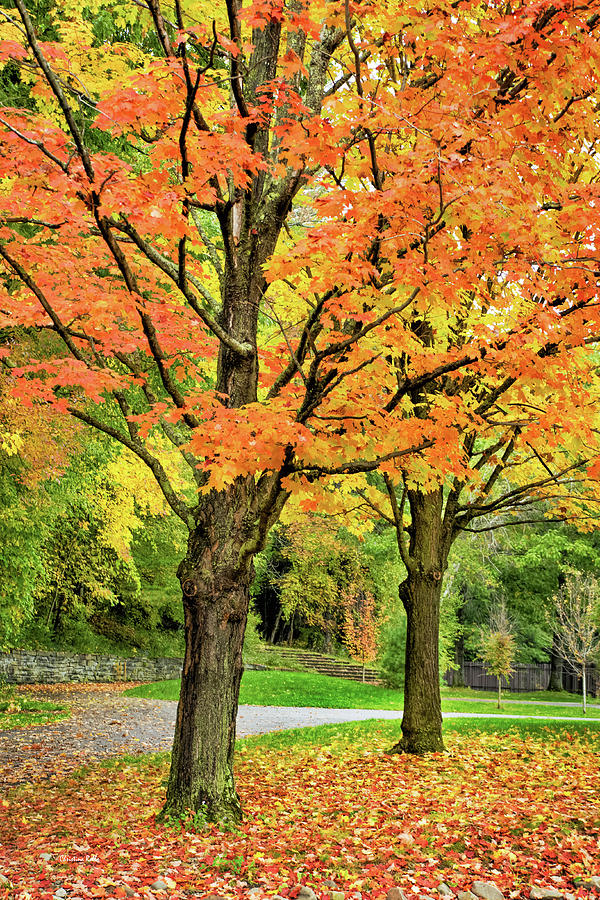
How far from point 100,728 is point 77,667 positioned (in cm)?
1065

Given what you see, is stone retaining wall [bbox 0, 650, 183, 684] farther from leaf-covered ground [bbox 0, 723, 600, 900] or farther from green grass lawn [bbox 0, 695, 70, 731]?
leaf-covered ground [bbox 0, 723, 600, 900]

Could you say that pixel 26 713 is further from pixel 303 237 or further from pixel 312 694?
pixel 303 237

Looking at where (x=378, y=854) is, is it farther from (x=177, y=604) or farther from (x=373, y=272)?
(x=177, y=604)

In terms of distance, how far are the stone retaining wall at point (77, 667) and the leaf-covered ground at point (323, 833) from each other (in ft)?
43.6

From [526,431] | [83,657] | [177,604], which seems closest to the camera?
[526,431]

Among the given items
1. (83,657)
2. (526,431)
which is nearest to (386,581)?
(83,657)

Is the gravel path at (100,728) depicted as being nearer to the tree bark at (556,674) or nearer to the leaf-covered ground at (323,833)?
the leaf-covered ground at (323,833)

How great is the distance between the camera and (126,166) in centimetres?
518

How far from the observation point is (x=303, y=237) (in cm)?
645

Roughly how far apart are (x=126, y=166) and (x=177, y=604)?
2235cm

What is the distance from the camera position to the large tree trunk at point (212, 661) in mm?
5891

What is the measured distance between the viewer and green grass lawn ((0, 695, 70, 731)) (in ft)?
43.8

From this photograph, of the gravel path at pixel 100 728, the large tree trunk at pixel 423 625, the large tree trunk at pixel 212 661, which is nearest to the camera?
the large tree trunk at pixel 212 661

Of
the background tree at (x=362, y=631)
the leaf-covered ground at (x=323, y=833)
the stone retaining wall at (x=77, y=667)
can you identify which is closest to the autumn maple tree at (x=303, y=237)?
the leaf-covered ground at (x=323, y=833)
